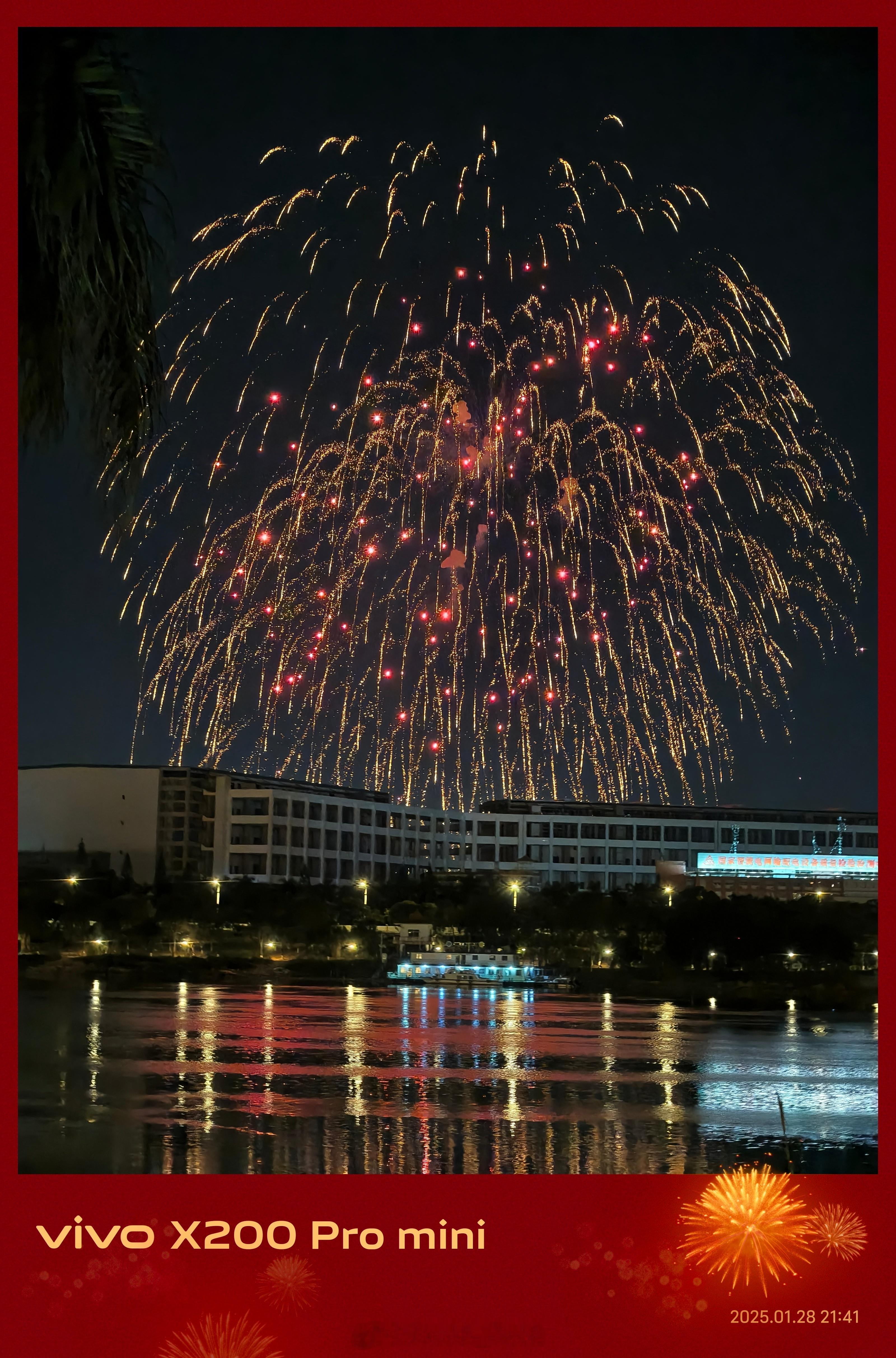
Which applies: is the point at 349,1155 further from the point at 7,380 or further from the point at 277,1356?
the point at 7,380

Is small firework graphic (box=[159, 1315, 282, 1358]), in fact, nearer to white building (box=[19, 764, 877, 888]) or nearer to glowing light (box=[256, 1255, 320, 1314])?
glowing light (box=[256, 1255, 320, 1314])

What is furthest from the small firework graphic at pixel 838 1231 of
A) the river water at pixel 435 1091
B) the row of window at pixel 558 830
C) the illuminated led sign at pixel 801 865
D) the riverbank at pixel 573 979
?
the illuminated led sign at pixel 801 865

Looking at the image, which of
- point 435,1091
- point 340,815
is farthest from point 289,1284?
point 340,815

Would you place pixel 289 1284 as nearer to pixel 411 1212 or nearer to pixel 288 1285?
pixel 288 1285

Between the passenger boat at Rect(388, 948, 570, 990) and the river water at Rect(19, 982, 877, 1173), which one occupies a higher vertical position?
the river water at Rect(19, 982, 877, 1173)

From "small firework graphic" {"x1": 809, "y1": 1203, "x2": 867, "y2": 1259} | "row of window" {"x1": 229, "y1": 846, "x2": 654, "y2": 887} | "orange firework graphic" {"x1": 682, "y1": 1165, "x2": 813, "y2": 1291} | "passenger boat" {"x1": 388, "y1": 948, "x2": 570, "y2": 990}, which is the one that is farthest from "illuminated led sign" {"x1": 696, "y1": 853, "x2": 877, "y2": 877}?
"orange firework graphic" {"x1": 682, "y1": 1165, "x2": 813, "y2": 1291}

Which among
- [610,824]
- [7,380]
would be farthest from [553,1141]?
[610,824]

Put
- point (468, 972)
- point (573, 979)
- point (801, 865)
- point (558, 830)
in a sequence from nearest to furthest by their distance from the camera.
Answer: point (573, 979) < point (468, 972) < point (801, 865) < point (558, 830)
